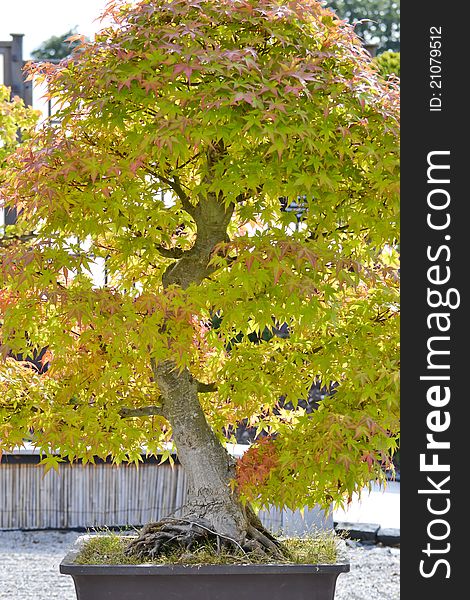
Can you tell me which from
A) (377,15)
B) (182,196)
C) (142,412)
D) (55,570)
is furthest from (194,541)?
(377,15)

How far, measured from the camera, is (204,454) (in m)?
2.30

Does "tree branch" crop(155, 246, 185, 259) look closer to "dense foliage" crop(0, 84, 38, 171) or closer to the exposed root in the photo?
the exposed root

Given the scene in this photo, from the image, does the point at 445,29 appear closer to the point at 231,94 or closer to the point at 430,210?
the point at 430,210

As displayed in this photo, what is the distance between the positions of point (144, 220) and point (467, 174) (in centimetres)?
74

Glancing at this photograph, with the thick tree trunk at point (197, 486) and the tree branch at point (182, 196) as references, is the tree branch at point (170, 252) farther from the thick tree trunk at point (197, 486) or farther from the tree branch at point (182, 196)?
the thick tree trunk at point (197, 486)

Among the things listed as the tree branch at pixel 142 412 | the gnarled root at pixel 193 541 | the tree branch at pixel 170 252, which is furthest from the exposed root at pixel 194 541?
the tree branch at pixel 170 252

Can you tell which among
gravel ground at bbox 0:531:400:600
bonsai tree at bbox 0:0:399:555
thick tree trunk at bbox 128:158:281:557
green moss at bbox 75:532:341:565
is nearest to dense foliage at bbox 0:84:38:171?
bonsai tree at bbox 0:0:399:555

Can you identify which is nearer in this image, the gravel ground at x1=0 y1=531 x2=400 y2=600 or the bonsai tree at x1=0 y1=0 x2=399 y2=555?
the bonsai tree at x1=0 y1=0 x2=399 y2=555

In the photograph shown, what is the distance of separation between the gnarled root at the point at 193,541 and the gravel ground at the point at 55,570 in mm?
1173

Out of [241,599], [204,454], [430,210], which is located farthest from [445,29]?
[241,599]

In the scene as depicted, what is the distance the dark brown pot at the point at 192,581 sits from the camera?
6.88 feet

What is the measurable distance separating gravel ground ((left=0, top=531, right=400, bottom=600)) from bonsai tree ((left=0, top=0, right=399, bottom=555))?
130 cm

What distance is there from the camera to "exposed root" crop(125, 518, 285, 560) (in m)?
2.23

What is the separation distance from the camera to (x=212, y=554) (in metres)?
2.21
